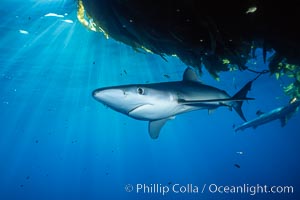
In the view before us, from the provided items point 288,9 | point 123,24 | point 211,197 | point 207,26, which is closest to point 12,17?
point 123,24

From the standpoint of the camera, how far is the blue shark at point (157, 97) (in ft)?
12.4

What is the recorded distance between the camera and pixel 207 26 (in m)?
4.99

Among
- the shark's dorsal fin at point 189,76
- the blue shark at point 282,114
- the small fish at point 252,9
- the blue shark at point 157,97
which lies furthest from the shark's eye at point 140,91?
the blue shark at point 282,114

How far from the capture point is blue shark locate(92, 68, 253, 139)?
378cm

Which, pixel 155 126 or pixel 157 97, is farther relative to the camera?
pixel 155 126

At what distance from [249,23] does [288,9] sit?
678 mm

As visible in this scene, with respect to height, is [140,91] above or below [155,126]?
above

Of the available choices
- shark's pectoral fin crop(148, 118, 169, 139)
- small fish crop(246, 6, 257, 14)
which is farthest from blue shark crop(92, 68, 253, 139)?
small fish crop(246, 6, 257, 14)

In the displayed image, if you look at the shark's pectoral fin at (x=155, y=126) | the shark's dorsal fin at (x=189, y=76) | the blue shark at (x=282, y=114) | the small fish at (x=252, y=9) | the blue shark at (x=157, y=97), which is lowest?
the shark's pectoral fin at (x=155, y=126)

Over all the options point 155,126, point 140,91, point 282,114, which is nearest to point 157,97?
point 140,91

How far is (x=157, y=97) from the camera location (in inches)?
164

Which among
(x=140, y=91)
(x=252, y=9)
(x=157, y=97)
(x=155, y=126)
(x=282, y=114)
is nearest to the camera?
(x=140, y=91)

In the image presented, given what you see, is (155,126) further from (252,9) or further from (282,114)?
(282,114)

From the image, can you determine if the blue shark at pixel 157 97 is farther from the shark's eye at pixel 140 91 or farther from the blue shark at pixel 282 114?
the blue shark at pixel 282 114
